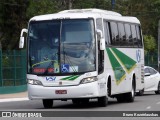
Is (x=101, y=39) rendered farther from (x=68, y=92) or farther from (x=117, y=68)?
(x=117, y=68)

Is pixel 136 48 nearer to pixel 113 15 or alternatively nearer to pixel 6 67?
pixel 113 15

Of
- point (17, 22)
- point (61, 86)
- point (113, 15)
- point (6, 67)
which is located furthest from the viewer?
point (17, 22)

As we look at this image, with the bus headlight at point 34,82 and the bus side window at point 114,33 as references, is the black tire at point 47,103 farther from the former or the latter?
the bus side window at point 114,33

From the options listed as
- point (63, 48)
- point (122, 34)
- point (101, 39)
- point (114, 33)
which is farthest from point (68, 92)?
point (122, 34)

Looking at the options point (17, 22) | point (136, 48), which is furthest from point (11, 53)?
point (17, 22)

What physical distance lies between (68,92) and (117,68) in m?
4.05

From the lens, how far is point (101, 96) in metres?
24.6

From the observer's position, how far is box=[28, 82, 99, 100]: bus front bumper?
23.7 metres

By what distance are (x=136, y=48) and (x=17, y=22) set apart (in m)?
21.2

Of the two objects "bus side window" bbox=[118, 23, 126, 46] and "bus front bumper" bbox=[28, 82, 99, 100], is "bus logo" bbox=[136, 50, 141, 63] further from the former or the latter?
"bus front bumper" bbox=[28, 82, 99, 100]

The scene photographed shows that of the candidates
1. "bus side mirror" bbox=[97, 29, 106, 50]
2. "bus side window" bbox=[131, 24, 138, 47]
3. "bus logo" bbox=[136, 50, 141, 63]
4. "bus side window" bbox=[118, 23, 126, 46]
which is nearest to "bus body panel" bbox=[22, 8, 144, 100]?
"bus side mirror" bbox=[97, 29, 106, 50]

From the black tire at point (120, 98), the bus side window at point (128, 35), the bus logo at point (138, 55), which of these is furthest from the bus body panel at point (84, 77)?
the bus logo at point (138, 55)

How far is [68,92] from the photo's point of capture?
2372cm

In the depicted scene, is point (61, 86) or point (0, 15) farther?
point (0, 15)
